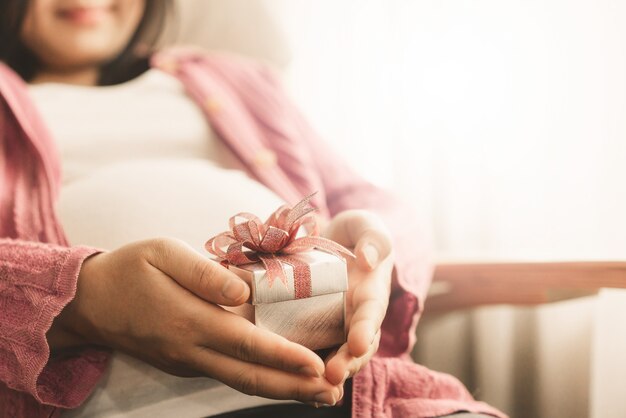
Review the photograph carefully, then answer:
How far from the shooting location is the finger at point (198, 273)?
0.39 meters

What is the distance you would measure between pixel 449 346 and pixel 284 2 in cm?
78

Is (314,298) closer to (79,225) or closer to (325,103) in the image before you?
(79,225)

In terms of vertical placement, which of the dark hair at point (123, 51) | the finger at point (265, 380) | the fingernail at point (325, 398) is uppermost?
the dark hair at point (123, 51)

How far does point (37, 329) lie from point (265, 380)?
0.66 ft

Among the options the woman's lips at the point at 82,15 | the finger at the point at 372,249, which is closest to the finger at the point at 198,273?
the finger at the point at 372,249

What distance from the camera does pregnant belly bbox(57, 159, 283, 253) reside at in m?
0.58

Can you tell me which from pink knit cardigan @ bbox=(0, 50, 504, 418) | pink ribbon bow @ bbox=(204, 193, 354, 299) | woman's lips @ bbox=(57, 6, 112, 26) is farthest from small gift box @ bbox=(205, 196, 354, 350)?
woman's lips @ bbox=(57, 6, 112, 26)

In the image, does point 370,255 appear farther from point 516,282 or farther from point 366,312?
point 516,282

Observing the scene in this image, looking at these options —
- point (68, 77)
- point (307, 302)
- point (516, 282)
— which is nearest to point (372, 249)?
point (307, 302)

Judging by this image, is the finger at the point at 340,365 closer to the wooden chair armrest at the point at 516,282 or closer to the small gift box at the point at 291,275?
the small gift box at the point at 291,275

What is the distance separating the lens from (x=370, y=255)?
0.50m

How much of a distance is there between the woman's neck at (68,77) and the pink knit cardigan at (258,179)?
136 mm

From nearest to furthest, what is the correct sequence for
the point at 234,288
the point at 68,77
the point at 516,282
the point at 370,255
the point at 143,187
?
1. the point at 234,288
2. the point at 370,255
3. the point at 143,187
4. the point at 516,282
5. the point at 68,77

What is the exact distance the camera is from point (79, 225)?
23.8 inches
